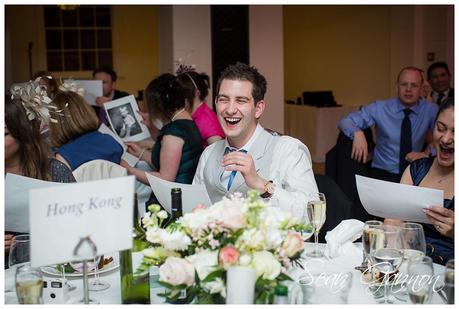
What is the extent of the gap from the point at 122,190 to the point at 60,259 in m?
0.20

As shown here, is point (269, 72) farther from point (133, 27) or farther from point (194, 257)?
point (194, 257)

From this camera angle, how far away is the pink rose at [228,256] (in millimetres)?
1358

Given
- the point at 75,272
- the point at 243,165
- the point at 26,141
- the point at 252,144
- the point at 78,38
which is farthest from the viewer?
the point at 78,38

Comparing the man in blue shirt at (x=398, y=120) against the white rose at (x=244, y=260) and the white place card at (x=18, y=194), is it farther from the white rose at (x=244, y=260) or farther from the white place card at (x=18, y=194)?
the white rose at (x=244, y=260)

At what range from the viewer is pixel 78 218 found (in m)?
1.38

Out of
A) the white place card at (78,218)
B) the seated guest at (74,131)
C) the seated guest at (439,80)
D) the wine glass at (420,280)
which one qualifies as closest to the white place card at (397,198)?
the wine glass at (420,280)

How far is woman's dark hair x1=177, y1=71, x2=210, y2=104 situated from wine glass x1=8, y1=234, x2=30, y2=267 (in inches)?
81.2

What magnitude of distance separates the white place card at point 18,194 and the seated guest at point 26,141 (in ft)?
0.54

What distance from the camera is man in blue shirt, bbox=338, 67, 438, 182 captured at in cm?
427

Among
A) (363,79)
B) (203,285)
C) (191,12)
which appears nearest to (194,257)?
(203,285)

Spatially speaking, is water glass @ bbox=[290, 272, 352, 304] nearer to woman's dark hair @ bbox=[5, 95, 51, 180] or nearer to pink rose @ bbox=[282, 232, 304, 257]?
pink rose @ bbox=[282, 232, 304, 257]

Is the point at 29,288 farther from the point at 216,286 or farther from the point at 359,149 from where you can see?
the point at 359,149

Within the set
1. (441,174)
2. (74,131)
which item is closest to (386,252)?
(441,174)

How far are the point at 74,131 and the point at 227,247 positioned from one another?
221 cm
